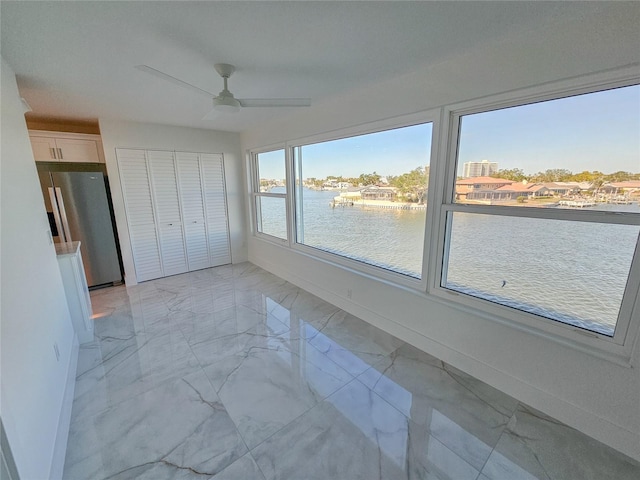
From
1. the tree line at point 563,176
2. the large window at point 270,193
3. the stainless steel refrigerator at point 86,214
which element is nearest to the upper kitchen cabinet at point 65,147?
the stainless steel refrigerator at point 86,214

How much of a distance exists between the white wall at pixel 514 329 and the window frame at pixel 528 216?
5cm

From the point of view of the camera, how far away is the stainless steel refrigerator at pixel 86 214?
131 inches

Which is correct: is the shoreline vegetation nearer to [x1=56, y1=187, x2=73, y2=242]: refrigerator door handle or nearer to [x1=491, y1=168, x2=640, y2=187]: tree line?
[x1=491, y1=168, x2=640, y2=187]: tree line

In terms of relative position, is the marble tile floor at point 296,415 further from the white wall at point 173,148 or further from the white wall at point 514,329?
the white wall at point 173,148

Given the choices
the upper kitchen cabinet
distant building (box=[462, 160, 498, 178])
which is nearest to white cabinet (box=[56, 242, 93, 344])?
the upper kitchen cabinet

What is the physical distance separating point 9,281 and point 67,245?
6.10 feet

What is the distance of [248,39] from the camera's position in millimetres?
1606

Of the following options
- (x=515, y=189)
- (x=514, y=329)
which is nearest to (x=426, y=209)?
(x=515, y=189)

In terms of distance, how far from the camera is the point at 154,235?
13.4 ft

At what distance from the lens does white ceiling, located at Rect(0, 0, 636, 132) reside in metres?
1.34

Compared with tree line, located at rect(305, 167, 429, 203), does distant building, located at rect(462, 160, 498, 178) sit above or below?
above

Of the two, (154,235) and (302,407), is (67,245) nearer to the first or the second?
(154,235)

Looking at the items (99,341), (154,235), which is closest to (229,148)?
(154,235)

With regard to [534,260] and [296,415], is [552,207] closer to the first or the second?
[534,260]
